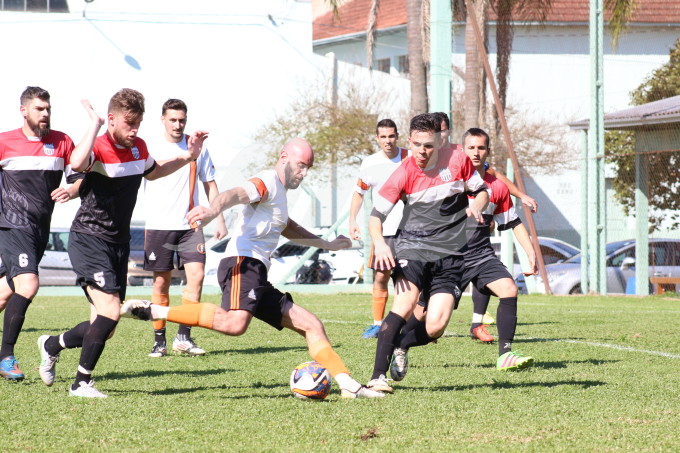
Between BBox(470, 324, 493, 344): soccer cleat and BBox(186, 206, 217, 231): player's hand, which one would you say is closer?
BBox(186, 206, 217, 231): player's hand

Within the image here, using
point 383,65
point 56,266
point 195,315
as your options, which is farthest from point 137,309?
point 383,65

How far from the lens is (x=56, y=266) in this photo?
67.7ft

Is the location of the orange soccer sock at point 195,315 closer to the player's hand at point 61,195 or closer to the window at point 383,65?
the player's hand at point 61,195

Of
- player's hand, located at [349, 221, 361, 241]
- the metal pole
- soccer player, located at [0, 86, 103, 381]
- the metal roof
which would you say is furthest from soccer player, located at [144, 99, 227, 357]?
the metal roof

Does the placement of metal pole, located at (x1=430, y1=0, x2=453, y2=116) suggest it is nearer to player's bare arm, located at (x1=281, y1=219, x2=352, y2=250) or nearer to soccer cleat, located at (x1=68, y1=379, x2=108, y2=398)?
player's bare arm, located at (x1=281, y1=219, x2=352, y2=250)

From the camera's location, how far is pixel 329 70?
36969 millimetres

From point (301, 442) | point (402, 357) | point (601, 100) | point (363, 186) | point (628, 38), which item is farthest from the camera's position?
point (628, 38)

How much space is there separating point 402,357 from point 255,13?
29627mm

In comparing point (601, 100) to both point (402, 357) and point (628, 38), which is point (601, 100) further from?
point (628, 38)

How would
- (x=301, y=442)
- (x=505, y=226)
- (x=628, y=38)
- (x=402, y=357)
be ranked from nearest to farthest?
(x=301, y=442) → (x=402, y=357) → (x=505, y=226) → (x=628, y=38)

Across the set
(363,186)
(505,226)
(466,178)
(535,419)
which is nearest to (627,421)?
(535,419)

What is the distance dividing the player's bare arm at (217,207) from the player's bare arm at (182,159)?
2.88ft

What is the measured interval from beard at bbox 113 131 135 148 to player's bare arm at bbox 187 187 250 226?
962 mm

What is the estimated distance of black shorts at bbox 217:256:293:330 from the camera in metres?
6.04
